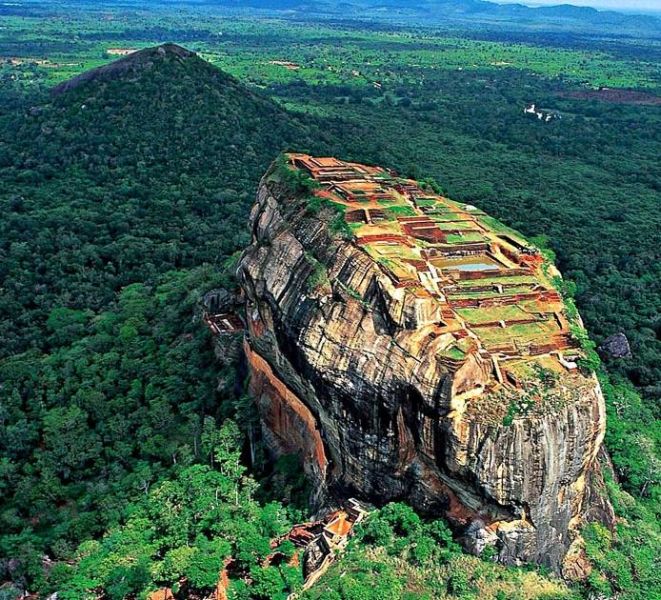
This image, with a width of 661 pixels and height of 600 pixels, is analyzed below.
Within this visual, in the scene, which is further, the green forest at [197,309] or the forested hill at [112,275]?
the forested hill at [112,275]

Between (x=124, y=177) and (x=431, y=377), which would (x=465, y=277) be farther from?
(x=124, y=177)

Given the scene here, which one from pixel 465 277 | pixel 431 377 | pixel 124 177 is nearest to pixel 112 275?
pixel 124 177

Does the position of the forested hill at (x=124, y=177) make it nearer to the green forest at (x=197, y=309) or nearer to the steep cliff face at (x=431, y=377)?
the green forest at (x=197, y=309)

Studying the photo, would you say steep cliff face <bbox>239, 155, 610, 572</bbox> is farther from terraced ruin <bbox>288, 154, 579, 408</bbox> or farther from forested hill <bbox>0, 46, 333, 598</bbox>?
forested hill <bbox>0, 46, 333, 598</bbox>

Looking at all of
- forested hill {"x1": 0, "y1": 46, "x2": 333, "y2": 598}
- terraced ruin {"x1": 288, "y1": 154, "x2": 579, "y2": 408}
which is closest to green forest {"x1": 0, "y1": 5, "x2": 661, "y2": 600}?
forested hill {"x1": 0, "y1": 46, "x2": 333, "y2": 598}

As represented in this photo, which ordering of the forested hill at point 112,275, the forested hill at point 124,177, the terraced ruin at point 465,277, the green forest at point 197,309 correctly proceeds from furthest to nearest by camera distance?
the forested hill at point 124,177 < the forested hill at point 112,275 < the green forest at point 197,309 < the terraced ruin at point 465,277

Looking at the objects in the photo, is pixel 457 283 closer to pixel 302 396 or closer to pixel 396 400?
pixel 396 400

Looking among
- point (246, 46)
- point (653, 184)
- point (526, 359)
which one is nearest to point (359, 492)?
point (526, 359)

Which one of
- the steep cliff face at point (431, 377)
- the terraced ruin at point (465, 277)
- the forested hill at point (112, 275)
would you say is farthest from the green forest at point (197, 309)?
the terraced ruin at point (465, 277)
